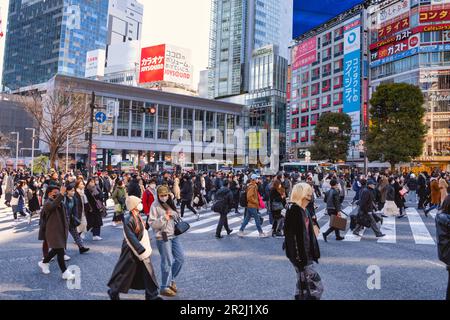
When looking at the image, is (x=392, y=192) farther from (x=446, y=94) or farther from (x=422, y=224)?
(x=446, y=94)

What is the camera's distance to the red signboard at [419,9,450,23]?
149 ft

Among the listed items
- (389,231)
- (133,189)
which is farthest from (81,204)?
(389,231)

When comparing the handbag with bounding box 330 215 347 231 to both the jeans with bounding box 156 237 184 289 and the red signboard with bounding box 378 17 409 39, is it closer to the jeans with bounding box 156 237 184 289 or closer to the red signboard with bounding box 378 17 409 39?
the jeans with bounding box 156 237 184 289

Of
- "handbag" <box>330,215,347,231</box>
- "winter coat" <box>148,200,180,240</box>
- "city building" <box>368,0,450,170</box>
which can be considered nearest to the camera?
"winter coat" <box>148,200,180,240</box>

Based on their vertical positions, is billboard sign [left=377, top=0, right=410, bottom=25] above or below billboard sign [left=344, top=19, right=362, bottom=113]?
above

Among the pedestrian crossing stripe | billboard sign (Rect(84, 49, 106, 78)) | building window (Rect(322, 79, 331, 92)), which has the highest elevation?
billboard sign (Rect(84, 49, 106, 78))

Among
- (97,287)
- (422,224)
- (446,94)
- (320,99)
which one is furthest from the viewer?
(320,99)

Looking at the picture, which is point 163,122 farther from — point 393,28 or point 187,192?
point 187,192

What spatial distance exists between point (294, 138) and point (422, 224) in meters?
56.3

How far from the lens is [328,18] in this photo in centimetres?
6238

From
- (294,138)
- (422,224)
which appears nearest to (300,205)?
(422,224)

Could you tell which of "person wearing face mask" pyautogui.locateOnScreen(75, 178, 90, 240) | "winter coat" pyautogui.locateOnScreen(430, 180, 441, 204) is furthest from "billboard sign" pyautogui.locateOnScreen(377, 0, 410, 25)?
"person wearing face mask" pyautogui.locateOnScreen(75, 178, 90, 240)

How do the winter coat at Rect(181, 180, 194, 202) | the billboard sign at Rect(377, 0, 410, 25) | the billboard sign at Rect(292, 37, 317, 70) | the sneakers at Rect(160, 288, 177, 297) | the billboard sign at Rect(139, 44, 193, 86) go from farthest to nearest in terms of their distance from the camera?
the billboard sign at Rect(292, 37, 317, 70), the billboard sign at Rect(139, 44, 193, 86), the billboard sign at Rect(377, 0, 410, 25), the winter coat at Rect(181, 180, 194, 202), the sneakers at Rect(160, 288, 177, 297)

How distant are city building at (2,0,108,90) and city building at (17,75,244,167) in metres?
58.5
